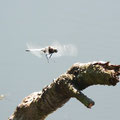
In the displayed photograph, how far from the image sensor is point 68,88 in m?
5.17

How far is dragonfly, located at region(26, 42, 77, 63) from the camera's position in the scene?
5.63 metres

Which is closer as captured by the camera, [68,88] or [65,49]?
[68,88]

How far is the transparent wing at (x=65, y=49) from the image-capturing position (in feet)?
17.4

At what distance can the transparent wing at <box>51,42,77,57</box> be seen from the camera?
17.4 ft

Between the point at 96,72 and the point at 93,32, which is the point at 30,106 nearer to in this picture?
the point at 96,72

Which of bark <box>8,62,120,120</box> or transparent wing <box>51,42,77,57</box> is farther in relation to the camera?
transparent wing <box>51,42,77,57</box>

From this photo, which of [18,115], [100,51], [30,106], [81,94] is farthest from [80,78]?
[100,51]

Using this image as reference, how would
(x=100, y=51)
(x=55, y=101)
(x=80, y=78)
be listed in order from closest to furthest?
(x=80, y=78)
(x=55, y=101)
(x=100, y=51)

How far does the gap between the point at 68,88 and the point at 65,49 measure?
0.80 m

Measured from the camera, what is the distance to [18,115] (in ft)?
20.9

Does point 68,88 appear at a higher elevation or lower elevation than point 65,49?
lower

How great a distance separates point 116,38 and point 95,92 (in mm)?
28868

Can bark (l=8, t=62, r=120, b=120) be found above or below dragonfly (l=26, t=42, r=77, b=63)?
below

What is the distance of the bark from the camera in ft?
15.5
